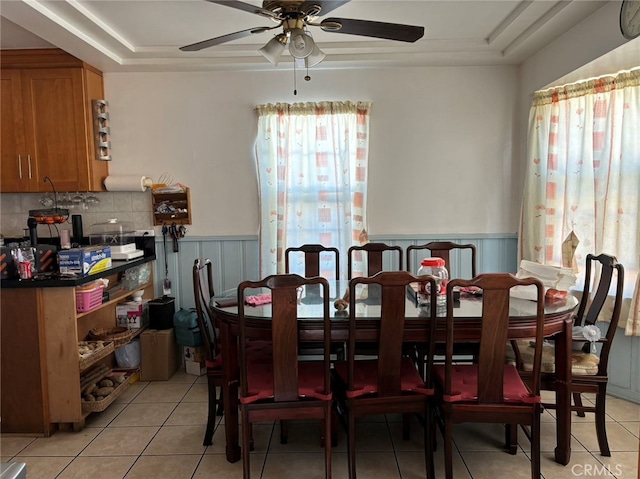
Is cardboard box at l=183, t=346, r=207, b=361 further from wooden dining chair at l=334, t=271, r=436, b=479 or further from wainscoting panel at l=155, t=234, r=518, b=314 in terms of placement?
wooden dining chair at l=334, t=271, r=436, b=479

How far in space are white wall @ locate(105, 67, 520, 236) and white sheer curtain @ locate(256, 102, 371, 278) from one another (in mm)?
123

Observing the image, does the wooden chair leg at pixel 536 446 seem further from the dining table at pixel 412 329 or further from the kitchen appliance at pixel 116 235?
the kitchen appliance at pixel 116 235

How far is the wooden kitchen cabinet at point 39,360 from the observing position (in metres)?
2.59

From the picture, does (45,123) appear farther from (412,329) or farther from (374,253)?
(412,329)

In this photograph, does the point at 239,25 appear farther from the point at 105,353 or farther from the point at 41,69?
the point at 105,353

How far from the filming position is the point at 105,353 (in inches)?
117

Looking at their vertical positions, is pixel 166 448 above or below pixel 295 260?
below

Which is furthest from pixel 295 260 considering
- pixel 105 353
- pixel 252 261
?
pixel 105 353

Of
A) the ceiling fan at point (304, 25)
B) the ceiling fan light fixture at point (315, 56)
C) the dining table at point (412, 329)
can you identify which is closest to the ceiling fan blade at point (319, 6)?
the ceiling fan at point (304, 25)

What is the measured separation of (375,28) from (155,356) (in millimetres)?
2821

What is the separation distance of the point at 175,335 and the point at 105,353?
0.66 m

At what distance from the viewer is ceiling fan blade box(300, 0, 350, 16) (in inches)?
72.6

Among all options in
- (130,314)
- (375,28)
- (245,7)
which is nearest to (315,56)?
(375,28)

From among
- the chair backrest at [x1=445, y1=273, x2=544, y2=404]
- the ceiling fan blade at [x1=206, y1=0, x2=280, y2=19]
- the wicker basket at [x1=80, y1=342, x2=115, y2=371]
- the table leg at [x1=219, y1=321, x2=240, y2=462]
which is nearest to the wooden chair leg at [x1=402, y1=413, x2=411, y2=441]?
the chair backrest at [x1=445, y1=273, x2=544, y2=404]
